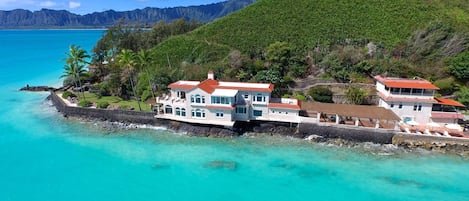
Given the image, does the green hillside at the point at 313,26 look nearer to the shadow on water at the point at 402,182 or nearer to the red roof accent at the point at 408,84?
the red roof accent at the point at 408,84

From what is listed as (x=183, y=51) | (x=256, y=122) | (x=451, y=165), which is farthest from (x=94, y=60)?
(x=451, y=165)

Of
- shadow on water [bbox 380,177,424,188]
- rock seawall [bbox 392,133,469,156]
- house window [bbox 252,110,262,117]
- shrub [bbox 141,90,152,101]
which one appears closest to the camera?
shadow on water [bbox 380,177,424,188]

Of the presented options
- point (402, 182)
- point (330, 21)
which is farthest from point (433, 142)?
point (330, 21)

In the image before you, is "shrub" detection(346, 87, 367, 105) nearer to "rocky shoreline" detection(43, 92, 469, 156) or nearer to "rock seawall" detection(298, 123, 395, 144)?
"rock seawall" detection(298, 123, 395, 144)

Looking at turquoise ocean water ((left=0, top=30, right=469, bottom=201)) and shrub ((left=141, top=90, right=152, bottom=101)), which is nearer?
turquoise ocean water ((left=0, top=30, right=469, bottom=201))

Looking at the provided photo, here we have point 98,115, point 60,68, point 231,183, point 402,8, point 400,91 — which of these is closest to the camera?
point 231,183

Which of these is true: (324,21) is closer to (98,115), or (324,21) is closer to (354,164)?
(354,164)

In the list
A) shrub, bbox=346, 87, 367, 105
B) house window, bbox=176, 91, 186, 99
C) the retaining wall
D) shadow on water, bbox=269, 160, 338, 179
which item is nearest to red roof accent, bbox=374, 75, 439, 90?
shrub, bbox=346, 87, 367, 105
